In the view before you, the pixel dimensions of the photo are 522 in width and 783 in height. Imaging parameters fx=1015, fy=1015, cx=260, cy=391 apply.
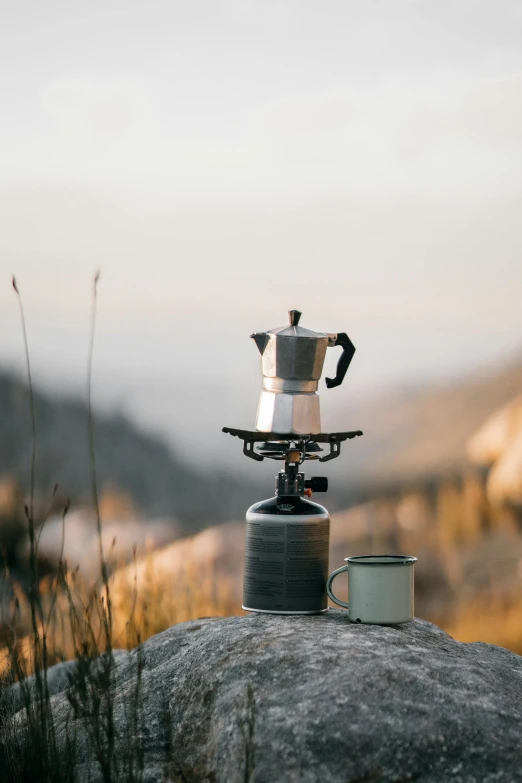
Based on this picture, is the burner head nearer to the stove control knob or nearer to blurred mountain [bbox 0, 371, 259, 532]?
the stove control knob

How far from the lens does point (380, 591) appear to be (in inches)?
134

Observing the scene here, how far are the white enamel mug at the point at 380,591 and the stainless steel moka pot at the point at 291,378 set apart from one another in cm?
52

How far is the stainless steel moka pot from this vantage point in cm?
354

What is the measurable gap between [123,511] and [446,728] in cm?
613

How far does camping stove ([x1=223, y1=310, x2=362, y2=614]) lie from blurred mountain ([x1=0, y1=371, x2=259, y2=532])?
19.4 feet

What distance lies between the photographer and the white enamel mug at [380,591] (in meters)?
3.39

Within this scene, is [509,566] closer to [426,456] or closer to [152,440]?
[426,456]

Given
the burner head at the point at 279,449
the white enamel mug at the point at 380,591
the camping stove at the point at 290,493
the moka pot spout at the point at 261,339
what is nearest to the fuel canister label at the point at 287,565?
the camping stove at the point at 290,493

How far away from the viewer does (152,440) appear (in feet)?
34.5

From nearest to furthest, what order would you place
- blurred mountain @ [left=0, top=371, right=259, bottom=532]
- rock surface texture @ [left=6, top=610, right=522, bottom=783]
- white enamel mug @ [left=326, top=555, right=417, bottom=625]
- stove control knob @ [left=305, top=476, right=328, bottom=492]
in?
rock surface texture @ [left=6, top=610, right=522, bottom=783], white enamel mug @ [left=326, top=555, right=417, bottom=625], stove control knob @ [left=305, top=476, right=328, bottom=492], blurred mountain @ [left=0, top=371, right=259, bottom=532]

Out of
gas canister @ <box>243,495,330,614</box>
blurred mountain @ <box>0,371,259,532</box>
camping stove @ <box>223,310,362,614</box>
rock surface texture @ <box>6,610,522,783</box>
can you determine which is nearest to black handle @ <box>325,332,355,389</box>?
camping stove @ <box>223,310,362,614</box>

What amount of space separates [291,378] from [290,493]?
0.40m

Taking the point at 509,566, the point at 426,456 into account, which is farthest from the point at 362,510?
the point at 509,566

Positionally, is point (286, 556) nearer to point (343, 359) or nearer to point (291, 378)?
point (291, 378)
